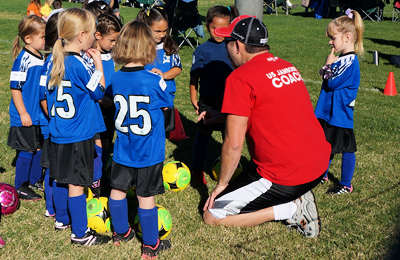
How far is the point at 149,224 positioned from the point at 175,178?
1362mm

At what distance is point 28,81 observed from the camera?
453 centimetres

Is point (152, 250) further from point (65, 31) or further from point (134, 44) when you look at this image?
point (65, 31)

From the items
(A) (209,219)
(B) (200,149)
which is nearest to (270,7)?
(B) (200,149)

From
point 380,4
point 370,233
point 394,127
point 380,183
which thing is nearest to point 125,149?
point 370,233

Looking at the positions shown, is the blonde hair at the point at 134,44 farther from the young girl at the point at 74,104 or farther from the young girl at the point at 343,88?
the young girl at the point at 343,88

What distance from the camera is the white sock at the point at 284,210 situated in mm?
4207

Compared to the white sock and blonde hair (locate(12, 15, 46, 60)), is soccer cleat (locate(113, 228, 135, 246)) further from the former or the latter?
blonde hair (locate(12, 15, 46, 60))

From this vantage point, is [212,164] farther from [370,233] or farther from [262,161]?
[370,233]

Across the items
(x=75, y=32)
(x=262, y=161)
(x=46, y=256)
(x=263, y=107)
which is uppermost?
(x=75, y=32)

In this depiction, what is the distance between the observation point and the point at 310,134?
3.80 m

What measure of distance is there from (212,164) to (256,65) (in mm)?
2286

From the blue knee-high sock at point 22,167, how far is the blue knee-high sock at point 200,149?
6.43 feet

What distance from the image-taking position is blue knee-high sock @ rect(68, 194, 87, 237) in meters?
3.81

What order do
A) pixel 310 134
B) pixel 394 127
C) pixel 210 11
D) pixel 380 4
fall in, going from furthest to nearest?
pixel 380 4 < pixel 394 127 < pixel 210 11 < pixel 310 134
